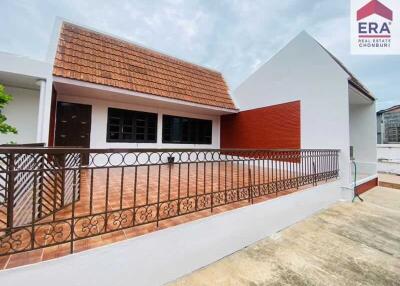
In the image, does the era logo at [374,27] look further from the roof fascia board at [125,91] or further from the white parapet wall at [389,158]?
the white parapet wall at [389,158]

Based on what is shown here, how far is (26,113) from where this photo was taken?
253 inches

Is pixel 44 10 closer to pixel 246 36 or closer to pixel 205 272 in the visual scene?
pixel 246 36

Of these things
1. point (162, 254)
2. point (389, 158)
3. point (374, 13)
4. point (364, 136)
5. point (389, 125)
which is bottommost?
point (162, 254)

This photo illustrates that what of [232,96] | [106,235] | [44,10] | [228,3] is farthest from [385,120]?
[44,10]

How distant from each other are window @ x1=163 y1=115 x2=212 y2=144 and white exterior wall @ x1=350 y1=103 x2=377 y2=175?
263 inches

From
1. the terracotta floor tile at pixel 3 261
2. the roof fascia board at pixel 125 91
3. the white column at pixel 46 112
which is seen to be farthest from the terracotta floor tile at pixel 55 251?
the roof fascia board at pixel 125 91

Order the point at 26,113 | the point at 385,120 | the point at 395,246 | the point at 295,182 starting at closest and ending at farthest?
the point at 395,246
the point at 295,182
the point at 26,113
the point at 385,120

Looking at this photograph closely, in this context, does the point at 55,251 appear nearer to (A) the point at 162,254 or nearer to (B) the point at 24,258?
(B) the point at 24,258

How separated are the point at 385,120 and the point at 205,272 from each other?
2030cm

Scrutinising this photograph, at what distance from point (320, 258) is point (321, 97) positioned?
532 centimetres

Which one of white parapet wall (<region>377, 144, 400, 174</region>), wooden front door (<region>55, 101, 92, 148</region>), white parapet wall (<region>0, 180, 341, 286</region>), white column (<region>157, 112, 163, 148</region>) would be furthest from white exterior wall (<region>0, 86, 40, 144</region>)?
white parapet wall (<region>377, 144, 400, 174</region>)

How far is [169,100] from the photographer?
7.73 meters

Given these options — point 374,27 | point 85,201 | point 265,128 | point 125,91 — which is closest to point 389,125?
point 374,27

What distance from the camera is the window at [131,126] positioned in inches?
315
